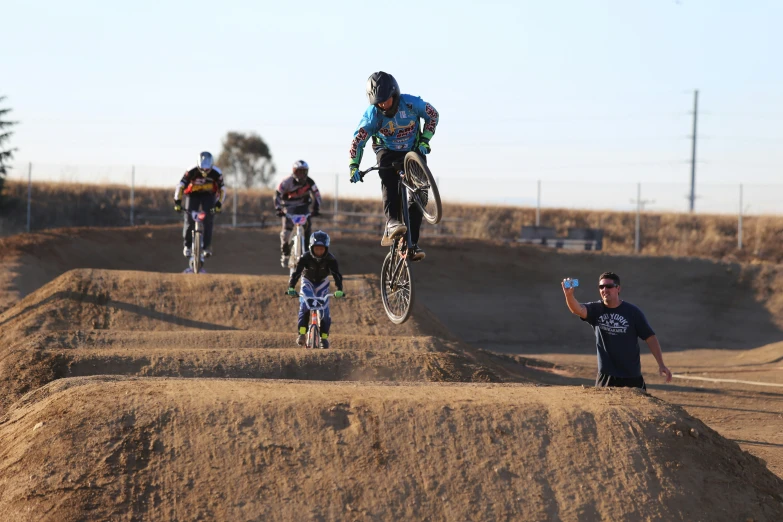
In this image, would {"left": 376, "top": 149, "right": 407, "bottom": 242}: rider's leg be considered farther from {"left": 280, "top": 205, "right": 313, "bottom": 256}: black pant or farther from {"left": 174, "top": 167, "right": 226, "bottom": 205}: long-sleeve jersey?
{"left": 174, "top": 167, "right": 226, "bottom": 205}: long-sleeve jersey

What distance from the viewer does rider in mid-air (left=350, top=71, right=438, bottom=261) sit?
32.8 feet

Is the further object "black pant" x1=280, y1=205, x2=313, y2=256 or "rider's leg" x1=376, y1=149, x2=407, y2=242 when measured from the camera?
"black pant" x1=280, y1=205, x2=313, y2=256

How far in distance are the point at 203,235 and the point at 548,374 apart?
7.36 m

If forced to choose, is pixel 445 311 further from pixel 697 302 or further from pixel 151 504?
pixel 151 504

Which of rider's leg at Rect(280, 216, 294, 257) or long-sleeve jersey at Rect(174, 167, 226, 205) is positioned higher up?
long-sleeve jersey at Rect(174, 167, 226, 205)

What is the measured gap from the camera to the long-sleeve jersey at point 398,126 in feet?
33.0

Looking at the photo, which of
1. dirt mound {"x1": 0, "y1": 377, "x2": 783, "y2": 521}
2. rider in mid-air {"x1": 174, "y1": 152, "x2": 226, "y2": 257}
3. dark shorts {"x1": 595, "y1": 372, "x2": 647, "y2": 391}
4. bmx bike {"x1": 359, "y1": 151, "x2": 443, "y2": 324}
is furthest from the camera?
rider in mid-air {"x1": 174, "y1": 152, "x2": 226, "y2": 257}

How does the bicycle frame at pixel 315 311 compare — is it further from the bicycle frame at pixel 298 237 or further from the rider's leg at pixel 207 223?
the rider's leg at pixel 207 223

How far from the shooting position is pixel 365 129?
1006cm

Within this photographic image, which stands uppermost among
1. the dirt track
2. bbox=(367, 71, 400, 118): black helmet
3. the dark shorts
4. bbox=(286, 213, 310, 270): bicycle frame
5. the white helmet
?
bbox=(367, 71, 400, 118): black helmet

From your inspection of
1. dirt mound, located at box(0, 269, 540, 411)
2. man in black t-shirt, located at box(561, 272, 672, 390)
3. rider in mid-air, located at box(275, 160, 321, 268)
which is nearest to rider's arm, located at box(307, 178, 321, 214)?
rider in mid-air, located at box(275, 160, 321, 268)

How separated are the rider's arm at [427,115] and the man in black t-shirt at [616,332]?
8.90ft

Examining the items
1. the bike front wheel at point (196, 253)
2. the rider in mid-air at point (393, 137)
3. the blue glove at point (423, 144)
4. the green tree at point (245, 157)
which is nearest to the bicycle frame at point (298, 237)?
the bike front wheel at point (196, 253)

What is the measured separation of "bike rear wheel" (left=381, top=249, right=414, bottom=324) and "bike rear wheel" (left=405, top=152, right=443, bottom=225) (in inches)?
37.8
